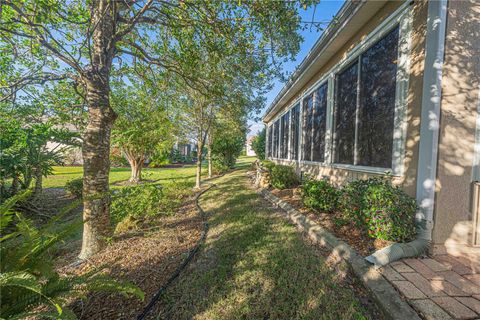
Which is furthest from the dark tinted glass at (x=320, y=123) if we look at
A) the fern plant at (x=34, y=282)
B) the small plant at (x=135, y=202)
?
the fern plant at (x=34, y=282)

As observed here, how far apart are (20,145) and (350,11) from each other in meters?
8.73

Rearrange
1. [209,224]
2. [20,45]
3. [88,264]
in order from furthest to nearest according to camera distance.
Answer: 1. [209,224]
2. [20,45]
3. [88,264]

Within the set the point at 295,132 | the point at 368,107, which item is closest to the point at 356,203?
the point at 368,107

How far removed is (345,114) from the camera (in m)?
4.91

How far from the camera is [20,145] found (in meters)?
5.09

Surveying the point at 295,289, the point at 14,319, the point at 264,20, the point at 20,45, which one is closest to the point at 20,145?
the point at 20,45

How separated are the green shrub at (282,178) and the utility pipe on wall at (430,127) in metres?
4.42

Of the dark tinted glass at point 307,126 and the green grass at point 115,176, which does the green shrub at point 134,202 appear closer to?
the green grass at point 115,176

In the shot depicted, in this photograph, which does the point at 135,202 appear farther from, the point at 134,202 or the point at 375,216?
the point at 375,216

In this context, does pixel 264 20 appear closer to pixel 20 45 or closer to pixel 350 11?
pixel 350 11

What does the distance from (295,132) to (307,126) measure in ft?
4.77

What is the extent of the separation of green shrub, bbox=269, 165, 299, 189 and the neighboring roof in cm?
330

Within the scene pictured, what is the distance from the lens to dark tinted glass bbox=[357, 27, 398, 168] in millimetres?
3428

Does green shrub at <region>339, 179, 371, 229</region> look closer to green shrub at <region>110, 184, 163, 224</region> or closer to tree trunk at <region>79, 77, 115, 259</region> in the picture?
tree trunk at <region>79, 77, 115, 259</region>
